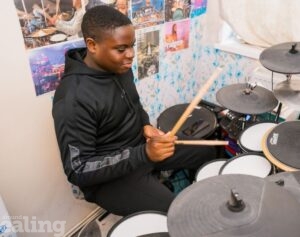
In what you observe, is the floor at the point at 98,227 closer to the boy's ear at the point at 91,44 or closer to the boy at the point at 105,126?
the boy at the point at 105,126

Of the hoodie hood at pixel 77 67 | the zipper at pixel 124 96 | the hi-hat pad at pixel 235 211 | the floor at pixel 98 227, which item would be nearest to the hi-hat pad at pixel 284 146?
the hi-hat pad at pixel 235 211

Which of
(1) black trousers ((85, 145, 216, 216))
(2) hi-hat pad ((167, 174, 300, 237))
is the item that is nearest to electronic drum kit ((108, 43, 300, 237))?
(2) hi-hat pad ((167, 174, 300, 237))

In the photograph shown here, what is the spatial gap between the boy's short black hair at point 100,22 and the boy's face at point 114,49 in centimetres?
2

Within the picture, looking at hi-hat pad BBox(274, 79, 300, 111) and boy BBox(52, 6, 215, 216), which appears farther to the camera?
hi-hat pad BBox(274, 79, 300, 111)

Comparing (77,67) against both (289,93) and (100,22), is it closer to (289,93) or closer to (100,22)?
(100,22)

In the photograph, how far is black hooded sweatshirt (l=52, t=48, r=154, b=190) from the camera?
3.50 ft

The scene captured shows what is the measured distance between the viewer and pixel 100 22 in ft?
3.42

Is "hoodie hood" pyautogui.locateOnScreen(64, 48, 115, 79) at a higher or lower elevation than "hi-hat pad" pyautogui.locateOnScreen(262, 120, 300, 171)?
higher

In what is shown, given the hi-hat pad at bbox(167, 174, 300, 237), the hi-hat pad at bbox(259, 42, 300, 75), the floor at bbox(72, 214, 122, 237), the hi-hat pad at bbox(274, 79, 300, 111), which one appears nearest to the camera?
the hi-hat pad at bbox(167, 174, 300, 237)

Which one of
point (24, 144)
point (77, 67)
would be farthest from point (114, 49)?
point (24, 144)

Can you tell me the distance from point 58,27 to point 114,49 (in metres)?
0.27

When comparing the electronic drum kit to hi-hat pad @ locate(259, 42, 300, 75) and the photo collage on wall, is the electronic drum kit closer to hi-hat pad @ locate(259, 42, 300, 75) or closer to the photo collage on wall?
hi-hat pad @ locate(259, 42, 300, 75)

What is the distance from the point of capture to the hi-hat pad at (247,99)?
1.38 meters

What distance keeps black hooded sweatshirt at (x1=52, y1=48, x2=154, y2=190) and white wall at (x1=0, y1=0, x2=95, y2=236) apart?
0.15 metres
